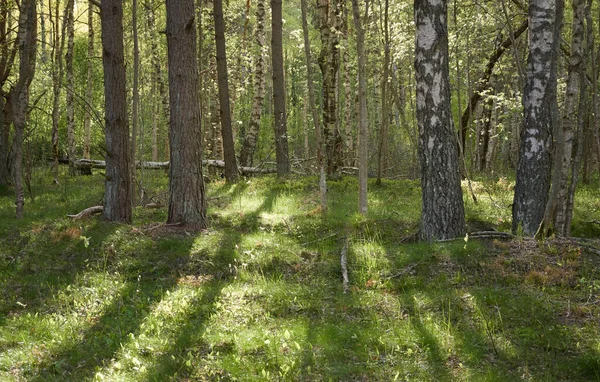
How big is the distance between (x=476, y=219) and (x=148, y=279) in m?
7.07

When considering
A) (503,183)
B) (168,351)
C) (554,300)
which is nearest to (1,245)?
(168,351)

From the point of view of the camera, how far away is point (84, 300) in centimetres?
748

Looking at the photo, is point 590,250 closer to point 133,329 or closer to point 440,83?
point 440,83

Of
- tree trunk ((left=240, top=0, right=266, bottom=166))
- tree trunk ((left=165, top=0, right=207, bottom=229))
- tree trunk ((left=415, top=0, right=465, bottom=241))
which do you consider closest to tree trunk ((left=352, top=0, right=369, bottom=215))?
tree trunk ((left=415, top=0, right=465, bottom=241))

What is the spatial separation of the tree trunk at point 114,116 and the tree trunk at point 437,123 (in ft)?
20.5

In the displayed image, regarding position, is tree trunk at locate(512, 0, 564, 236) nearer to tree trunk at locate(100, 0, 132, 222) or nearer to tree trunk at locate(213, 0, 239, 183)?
tree trunk at locate(100, 0, 132, 222)

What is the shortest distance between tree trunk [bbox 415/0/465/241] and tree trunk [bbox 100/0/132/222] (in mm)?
6234

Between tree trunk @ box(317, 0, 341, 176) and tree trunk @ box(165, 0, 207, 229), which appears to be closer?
tree trunk @ box(165, 0, 207, 229)

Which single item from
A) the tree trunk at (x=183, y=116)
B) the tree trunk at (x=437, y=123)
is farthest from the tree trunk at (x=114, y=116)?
the tree trunk at (x=437, y=123)

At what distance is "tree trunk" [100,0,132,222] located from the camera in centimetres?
1080

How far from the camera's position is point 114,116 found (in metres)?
10.8

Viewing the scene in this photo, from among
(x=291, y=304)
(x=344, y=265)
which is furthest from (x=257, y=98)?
(x=291, y=304)

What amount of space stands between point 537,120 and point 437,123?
82.1 inches

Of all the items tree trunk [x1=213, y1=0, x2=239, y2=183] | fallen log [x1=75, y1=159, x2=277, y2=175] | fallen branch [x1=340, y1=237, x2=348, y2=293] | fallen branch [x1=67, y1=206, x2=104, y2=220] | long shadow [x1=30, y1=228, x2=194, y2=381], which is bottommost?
long shadow [x1=30, y1=228, x2=194, y2=381]
